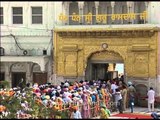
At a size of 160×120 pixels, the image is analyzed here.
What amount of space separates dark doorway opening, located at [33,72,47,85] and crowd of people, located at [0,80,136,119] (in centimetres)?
470

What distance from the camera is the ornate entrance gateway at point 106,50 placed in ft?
89.8

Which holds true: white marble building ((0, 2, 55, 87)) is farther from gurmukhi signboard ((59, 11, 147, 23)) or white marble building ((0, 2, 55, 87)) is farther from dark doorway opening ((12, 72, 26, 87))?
gurmukhi signboard ((59, 11, 147, 23))

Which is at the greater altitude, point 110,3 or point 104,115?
point 110,3

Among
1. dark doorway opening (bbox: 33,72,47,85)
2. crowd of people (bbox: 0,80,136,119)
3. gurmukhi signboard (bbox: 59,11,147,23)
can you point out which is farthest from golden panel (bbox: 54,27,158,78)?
crowd of people (bbox: 0,80,136,119)

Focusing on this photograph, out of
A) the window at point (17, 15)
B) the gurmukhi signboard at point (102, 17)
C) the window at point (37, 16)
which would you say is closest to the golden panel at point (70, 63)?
the gurmukhi signboard at point (102, 17)

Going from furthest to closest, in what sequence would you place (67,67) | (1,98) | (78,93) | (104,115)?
(67,67), (78,93), (104,115), (1,98)

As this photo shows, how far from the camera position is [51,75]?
29.7 metres

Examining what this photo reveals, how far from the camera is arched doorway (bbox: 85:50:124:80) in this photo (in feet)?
94.1

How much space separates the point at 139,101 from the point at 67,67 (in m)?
4.97

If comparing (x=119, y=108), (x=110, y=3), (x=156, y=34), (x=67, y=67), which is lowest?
(x=119, y=108)

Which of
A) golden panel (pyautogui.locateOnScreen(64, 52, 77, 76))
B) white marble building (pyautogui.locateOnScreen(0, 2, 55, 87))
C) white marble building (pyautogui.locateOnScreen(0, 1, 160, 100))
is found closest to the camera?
white marble building (pyautogui.locateOnScreen(0, 1, 160, 100))

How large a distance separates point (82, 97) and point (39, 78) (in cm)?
890

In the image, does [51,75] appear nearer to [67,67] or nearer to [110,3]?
[67,67]

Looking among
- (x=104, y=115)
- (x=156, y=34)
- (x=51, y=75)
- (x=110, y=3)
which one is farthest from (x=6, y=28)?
(x=104, y=115)
